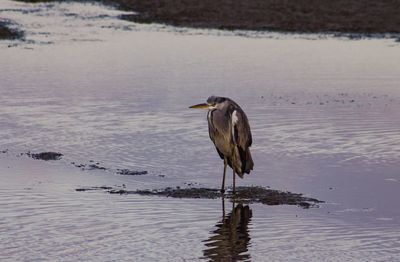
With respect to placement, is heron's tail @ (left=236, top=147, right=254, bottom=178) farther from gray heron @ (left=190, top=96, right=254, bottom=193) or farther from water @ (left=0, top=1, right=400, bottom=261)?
water @ (left=0, top=1, right=400, bottom=261)

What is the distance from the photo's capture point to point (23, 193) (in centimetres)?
1412

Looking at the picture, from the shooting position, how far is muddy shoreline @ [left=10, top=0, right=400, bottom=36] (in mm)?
37781

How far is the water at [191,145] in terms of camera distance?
39.6 feet

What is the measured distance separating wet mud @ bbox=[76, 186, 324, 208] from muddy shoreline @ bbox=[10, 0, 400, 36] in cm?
2254

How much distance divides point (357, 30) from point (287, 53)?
629cm

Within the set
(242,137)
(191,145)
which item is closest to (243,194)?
(242,137)

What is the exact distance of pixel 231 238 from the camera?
40.3 ft

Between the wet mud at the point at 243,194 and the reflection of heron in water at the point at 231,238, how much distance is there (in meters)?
0.32

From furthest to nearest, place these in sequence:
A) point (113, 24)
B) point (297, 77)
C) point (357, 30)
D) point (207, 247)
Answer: point (113, 24) < point (357, 30) < point (297, 77) < point (207, 247)

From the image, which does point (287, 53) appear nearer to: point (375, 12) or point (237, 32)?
point (237, 32)

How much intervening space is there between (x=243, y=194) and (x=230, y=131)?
2.72ft

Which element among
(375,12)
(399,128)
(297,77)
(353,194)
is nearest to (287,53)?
(297,77)

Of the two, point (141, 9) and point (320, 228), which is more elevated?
point (141, 9)

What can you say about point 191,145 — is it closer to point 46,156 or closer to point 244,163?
point 46,156
